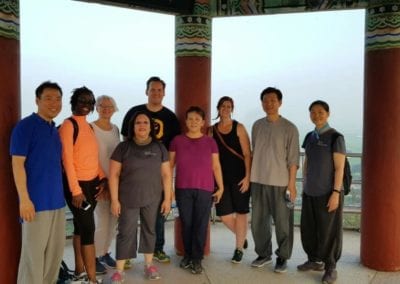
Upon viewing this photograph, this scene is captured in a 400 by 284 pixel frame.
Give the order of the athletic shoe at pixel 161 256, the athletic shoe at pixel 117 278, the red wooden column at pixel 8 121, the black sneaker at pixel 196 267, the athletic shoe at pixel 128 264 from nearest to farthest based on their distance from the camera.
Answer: the red wooden column at pixel 8 121 → the athletic shoe at pixel 117 278 → the black sneaker at pixel 196 267 → the athletic shoe at pixel 128 264 → the athletic shoe at pixel 161 256

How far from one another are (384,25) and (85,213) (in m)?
3.23

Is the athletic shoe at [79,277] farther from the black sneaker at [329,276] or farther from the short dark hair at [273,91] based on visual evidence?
the short dark hair at [273,91]

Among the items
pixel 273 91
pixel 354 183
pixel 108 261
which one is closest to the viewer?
pixel 273 91

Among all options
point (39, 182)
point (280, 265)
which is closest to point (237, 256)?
point (280, 265)

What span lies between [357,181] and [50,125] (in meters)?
4.23

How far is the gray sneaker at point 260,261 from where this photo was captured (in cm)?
403

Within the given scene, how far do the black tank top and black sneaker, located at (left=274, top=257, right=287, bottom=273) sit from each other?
2.85ft

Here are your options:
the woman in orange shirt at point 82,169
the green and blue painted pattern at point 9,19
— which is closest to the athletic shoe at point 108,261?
the woman in orange shirt at point 82,169

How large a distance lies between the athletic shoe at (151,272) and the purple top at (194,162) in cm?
78

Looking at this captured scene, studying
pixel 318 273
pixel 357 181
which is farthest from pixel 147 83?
pixel 357 181

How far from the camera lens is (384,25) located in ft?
12.7

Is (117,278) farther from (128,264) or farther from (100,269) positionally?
(128,264)

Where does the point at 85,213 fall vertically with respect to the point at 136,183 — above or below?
below

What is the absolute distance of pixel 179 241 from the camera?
4410 millimetres
